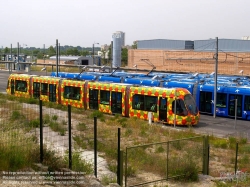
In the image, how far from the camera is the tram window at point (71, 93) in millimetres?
28656

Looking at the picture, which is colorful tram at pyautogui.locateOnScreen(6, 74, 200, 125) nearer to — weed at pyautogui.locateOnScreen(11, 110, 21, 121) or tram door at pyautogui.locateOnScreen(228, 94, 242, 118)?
tram door at pyautogui.locateOnScreen(228, 94, 242, 118)

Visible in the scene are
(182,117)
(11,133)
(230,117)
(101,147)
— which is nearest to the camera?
(11,133)

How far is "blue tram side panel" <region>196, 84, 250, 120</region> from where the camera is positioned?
2622 centimetres

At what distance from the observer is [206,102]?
28.9 m

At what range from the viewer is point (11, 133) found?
33.8ft

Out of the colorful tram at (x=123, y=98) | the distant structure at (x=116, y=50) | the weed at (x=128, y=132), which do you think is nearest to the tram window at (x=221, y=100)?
the colorful tram at (x=123, y=98)

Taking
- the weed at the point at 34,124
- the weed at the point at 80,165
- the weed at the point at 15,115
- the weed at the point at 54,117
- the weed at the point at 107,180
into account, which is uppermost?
the weed at the point at 15,115

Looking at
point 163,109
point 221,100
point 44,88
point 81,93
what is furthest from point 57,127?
point 44,88

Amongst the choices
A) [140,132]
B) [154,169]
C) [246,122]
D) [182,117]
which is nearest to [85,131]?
[154,169]

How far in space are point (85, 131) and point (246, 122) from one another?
49.8ft

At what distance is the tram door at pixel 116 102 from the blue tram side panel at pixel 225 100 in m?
6.45

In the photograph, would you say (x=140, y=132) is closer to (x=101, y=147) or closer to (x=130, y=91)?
(x=101, y=147)

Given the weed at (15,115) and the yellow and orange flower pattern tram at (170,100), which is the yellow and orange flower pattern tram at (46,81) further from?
the weed at (15,115)

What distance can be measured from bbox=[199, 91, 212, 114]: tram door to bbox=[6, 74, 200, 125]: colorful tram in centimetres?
514
